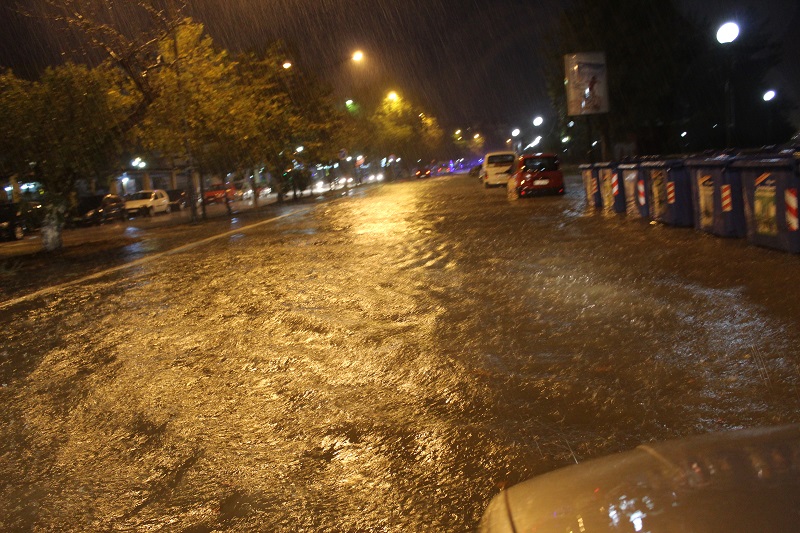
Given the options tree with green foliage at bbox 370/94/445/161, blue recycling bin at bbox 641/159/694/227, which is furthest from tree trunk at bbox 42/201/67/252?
tree with green foliage at bbox 370/94/445/161

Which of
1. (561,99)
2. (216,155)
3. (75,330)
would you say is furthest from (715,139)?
(75,330)

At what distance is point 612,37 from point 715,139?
11343mm

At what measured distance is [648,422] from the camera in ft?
17.6

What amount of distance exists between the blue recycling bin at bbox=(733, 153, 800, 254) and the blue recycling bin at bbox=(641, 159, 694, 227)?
2807 mm

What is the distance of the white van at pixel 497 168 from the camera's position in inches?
1730

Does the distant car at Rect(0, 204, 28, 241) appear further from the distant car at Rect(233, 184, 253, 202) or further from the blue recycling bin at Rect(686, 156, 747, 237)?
the distant car at Rect(233, 184, 253, 202)

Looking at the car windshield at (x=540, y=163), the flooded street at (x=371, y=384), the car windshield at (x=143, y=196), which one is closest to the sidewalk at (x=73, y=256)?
the flooded street at (x=371, y=384)

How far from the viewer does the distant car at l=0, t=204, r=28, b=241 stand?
31.0 meters

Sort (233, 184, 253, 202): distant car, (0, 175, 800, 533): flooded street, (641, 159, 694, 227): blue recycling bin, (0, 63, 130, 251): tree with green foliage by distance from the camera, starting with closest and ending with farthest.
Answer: (0, 175, 800, 533): flooded street → (641, 159, 694, 227): blue recycling bin → (0, 63, 130, 251): tree with green foliage → (233, 184, 253, 202): distant car

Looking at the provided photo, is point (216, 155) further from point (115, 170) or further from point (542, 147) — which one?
point (542, 147)

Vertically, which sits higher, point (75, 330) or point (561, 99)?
point (561, 99)

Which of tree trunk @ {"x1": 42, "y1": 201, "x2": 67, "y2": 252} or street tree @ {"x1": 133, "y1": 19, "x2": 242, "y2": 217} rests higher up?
street tree @ {"x1": 133, "y1": 19, "x2": 242, "y2": 217}

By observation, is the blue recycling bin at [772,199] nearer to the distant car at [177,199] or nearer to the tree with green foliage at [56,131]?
the tree with green foliage at [56,131]

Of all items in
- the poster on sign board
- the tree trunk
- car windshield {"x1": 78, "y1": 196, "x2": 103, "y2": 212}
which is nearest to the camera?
the tree trunk
